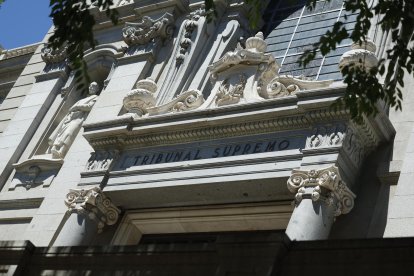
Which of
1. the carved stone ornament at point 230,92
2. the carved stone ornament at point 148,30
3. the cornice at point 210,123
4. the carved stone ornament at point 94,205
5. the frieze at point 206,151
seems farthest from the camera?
the carved stone ornament at point 148,30

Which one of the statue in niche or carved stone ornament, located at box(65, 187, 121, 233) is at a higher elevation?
the statue in niche

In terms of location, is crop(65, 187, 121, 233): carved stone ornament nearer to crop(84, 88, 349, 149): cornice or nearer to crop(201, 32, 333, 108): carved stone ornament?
crop(84, 88, 349, 149): cornice

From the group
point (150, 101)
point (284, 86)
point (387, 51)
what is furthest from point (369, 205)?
point (150, 101)

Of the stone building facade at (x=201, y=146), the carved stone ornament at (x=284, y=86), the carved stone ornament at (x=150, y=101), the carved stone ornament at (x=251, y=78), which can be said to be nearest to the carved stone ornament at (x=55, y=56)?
the stone building facade at (x=201, y=146)

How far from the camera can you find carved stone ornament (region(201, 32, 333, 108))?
55.9 feet

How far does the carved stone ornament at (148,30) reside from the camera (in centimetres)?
2178

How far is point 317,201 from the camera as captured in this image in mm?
14445

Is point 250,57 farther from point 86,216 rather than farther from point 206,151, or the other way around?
point 86,216

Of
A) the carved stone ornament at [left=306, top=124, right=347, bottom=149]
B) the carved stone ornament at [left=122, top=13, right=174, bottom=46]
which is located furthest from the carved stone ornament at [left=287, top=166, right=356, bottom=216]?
the carved stone ornament at [left=122, top=13, right=174, bottom=46]

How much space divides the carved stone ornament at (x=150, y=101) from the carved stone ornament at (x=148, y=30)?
223cm

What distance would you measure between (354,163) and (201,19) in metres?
7.46

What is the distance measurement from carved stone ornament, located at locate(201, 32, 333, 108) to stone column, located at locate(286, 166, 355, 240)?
8.40ft

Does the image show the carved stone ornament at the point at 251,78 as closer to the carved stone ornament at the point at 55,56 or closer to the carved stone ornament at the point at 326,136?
the carved stone ornament at the point at 326,136

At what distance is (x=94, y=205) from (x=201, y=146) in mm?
2889
